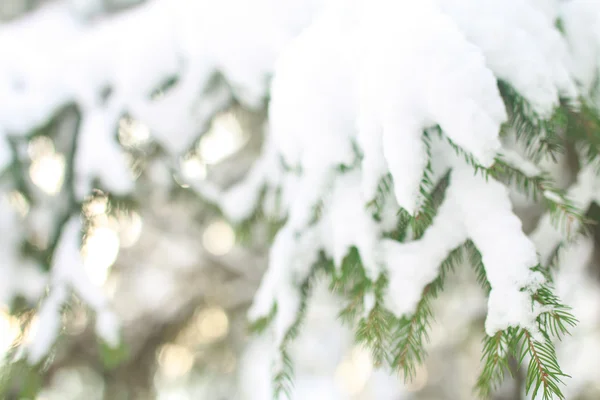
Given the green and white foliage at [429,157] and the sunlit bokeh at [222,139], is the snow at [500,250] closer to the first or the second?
the green and white foliage at [429,157]

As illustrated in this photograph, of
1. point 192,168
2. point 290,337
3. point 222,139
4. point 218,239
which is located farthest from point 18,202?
point 218,239

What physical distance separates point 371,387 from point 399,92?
10.6ft

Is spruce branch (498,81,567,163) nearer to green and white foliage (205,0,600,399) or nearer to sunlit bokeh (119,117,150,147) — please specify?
green and white foliage (205,0,600,399)

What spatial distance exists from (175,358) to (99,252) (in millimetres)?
1374

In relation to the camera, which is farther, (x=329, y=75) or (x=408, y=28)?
(x=329, y=75)

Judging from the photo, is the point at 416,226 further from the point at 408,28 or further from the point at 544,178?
the point at 408,28

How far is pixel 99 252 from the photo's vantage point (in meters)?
1.49

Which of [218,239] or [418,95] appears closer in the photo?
[418,95]

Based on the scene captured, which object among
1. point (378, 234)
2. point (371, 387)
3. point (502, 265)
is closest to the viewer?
point (502, 265)

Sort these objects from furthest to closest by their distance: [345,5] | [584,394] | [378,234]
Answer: [584,394], [345,5], [378,234]

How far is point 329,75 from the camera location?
96cm

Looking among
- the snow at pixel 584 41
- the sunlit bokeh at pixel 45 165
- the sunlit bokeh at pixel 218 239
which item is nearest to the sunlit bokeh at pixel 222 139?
the sunlit bokeh at pixel 45 165

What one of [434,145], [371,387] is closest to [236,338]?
[371,387]

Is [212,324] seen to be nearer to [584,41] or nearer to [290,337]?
[290,337]
